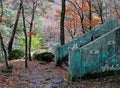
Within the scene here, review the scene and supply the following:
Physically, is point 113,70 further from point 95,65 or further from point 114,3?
point 114,3

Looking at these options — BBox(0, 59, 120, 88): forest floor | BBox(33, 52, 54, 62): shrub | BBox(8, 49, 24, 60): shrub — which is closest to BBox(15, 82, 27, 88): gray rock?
BBox(0, 59, 120, 88): forest floor

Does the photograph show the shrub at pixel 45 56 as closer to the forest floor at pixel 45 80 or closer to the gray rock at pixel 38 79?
the forest floor at pixel 45 80

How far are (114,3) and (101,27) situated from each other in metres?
5.22

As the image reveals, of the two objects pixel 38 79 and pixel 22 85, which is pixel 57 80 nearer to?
pixel 38 79

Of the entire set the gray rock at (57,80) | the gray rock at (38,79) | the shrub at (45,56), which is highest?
the shrub at (45,56)

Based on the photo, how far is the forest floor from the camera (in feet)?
35.6

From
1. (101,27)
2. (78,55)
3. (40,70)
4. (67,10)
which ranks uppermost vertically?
(67,10)

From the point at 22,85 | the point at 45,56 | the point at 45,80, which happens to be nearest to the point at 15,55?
the point at 45,56

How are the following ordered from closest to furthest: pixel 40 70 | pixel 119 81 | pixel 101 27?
pixel 119 81 < pixel 40 70 < pixel 101 27

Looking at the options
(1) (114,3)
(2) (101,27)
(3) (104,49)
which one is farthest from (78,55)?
(1) (114,3)

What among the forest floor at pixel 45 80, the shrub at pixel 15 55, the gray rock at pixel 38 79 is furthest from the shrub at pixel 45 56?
the gray rock at pixel 38 79

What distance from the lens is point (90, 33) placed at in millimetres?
16219

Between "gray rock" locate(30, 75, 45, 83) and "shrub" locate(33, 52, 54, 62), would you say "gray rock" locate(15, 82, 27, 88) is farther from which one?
"shrub" locate(33, 52, 54, 62)

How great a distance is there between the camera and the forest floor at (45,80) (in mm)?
10836
